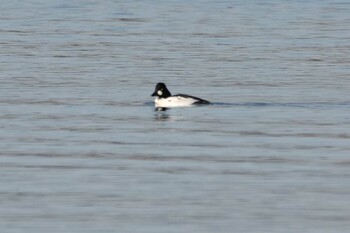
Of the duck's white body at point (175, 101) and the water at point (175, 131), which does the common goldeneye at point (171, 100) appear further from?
the water at point (175, 131)

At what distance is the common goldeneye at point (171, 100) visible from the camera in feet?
80.6

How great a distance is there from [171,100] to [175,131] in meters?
3.43

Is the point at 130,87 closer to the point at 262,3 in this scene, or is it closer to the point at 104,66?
the point at 104,66

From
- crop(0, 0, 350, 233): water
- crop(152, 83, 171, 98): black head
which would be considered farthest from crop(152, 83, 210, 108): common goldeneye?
crop(0, 0, 350, 233): water

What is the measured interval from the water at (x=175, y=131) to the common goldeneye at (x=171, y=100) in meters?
0.18

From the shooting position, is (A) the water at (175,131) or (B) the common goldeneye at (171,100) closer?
(A) the water at (175,131)

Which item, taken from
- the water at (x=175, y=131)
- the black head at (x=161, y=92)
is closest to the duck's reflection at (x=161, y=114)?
the water at (x=175, y=131)

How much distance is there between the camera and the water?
14.7 metres

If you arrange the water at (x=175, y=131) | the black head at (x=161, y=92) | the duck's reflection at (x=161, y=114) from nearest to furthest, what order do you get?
the water at (x=175, y=131), the duck's reflection at (x=161, y=114), the black head at (x=161, y=92)

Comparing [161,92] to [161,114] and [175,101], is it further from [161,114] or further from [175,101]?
[161,114]

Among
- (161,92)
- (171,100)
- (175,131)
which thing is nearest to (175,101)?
(171,100)

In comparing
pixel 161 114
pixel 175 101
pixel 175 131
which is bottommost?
pixel 175 131

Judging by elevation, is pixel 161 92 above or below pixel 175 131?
above

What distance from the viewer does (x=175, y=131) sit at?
21656 millimetres
